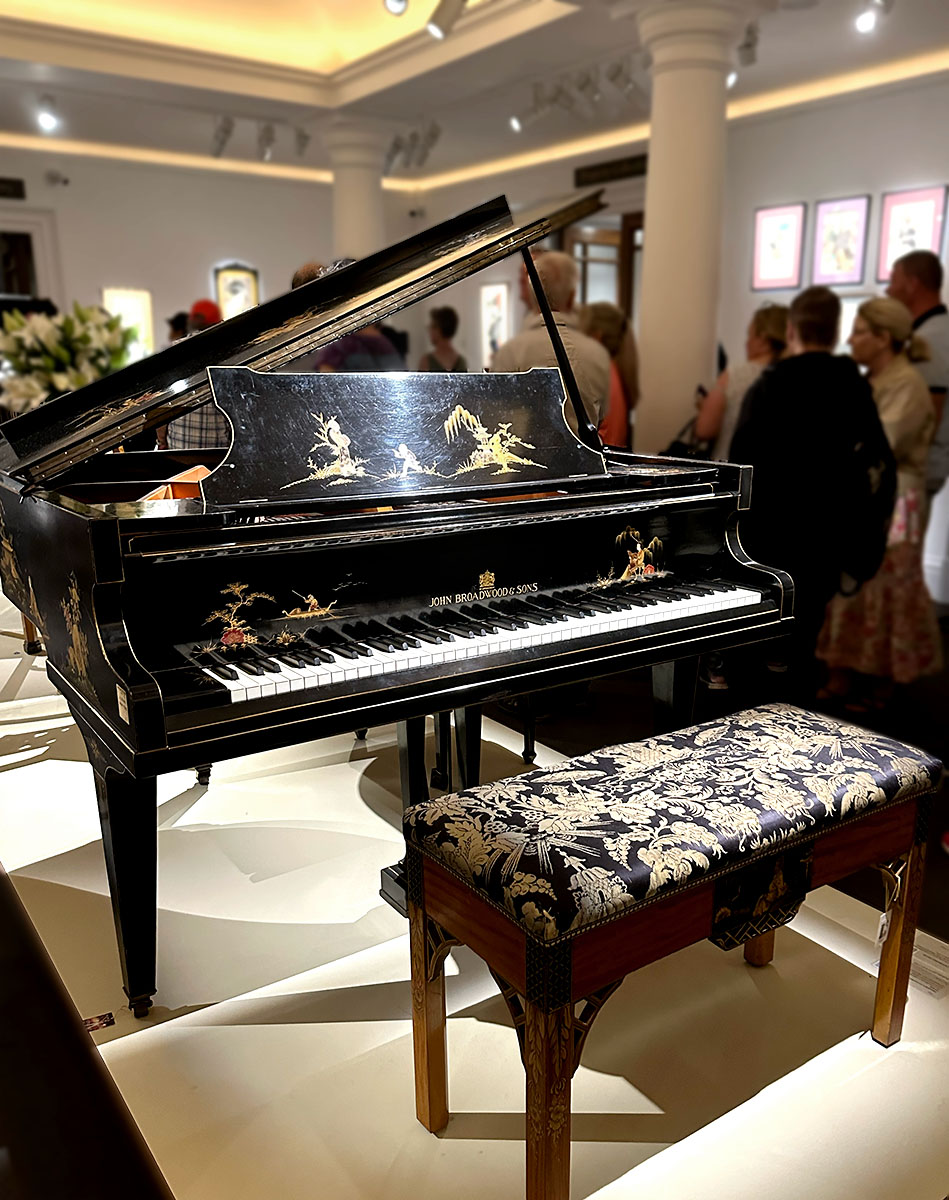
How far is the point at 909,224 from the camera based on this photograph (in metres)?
6.09

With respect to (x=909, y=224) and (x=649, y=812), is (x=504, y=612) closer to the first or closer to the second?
(x=649, y=812)

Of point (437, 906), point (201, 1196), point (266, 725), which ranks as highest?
point (266, 725)

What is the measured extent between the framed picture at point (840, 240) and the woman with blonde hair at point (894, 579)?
277cm

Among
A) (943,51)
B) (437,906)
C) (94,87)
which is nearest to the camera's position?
(437,906)

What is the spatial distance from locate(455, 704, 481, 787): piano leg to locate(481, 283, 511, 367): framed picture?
839 centimetres

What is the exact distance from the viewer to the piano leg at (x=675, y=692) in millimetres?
2428

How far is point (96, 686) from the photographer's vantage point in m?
1.73

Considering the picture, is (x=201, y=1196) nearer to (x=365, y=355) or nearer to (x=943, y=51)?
(x=365, y=355)

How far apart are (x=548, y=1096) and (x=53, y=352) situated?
→ 3.22 m

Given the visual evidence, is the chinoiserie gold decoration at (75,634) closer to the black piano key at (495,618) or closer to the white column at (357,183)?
the black piano key at (495,618)

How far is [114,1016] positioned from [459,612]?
1.13m

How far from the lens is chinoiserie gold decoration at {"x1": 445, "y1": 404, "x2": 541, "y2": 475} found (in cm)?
218

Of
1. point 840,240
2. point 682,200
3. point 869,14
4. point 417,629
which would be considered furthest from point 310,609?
point 840,240

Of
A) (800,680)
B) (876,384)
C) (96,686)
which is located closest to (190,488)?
(96,686)
